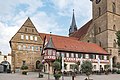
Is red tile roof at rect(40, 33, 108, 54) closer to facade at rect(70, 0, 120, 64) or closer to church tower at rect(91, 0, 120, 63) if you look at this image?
church tower at rect(91, 0, 120, 63)

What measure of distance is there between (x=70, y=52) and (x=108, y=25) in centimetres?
1426

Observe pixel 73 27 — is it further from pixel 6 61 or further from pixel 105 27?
pixel 6 61

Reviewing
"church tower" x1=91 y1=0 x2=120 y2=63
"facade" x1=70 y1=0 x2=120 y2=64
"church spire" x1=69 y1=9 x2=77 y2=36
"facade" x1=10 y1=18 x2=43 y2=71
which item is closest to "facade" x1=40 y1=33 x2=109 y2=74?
"church tower" x1=91 y1=0 x2=120 y2=63

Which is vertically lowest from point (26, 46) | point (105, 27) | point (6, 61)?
point (6, 61)

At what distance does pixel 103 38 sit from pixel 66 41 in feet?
37.7

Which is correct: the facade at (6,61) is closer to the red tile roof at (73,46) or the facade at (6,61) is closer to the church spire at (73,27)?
the red tile roof at (73,46)

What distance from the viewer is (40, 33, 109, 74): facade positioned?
4281 centimetres

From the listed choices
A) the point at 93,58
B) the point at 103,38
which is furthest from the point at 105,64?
the point at 103,38

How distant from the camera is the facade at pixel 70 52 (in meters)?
42.8

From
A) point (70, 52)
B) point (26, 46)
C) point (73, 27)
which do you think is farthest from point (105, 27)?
point (73, 27)

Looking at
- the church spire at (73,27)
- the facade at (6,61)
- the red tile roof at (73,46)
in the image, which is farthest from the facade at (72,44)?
the church spire at (73,27)

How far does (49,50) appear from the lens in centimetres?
4259

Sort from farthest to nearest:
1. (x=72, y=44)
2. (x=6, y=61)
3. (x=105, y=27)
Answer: (x=105, y=27), (x=72, y=44), (x=6, y=61)

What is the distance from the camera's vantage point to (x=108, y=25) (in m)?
54.1
